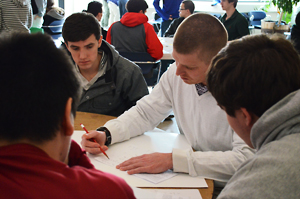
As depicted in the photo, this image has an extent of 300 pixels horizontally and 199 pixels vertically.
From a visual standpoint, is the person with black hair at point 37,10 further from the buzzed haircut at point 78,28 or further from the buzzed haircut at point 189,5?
the buzzed haircut at point 189,5

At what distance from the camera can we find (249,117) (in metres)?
0.82

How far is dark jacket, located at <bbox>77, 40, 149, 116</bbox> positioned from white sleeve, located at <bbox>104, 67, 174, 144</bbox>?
324mm

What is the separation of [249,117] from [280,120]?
4.0 inches

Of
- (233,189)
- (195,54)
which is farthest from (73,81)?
(195,54)

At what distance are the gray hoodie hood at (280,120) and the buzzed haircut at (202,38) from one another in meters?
0.67

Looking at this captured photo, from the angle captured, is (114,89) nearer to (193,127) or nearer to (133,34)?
(193,127)

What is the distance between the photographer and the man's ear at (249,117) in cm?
Answer: 81

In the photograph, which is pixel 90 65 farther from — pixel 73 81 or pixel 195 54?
pixel 73 81

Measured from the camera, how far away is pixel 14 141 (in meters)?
0.57

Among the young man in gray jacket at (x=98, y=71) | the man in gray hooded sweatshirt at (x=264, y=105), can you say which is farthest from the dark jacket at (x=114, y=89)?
the man in gray hooded sweatshirt at (x=264, y=105)

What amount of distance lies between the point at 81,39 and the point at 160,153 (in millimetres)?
1020

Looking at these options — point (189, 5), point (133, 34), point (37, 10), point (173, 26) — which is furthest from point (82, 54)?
point (189, 5)

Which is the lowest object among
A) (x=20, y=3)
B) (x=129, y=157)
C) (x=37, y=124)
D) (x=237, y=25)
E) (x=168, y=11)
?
(x=168, y=11)

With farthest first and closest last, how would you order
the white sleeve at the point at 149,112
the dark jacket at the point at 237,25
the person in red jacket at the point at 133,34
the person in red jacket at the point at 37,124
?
the dark jacket at the point at 237,25 → the person in red jacket at the point at 133,34 → the white sleeve at the point at 149,112 → the person in red jacket at the point at 37,124
